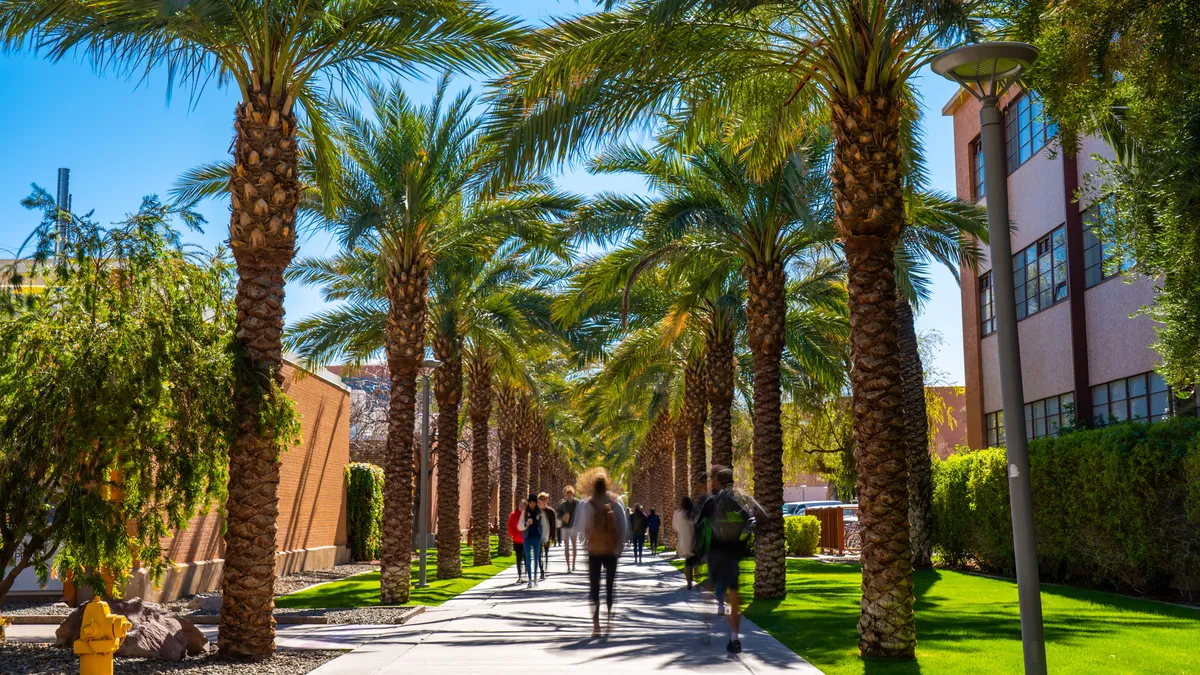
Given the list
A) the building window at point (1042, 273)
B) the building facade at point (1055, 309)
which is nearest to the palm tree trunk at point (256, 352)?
the building facade at point (1055, 309)

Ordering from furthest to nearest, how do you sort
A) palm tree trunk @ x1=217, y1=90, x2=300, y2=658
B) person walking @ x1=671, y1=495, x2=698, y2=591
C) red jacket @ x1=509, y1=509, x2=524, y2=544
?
red jacket @ x1=509, y1=509, x2=524, y2=544
person walking @ x1=671, y1=495, x2=698, y2=591
palm tree trunk @ x1=217, y1=90, x2=300, y2=658

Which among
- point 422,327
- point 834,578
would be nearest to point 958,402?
point 834,578

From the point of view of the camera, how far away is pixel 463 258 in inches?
875

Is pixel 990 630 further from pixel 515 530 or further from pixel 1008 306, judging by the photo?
pixel 515 530

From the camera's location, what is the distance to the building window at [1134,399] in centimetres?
2062

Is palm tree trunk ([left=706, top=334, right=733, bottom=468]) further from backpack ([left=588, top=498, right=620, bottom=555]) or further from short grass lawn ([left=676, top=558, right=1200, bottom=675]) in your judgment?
backpack ([left=588, top=498, right=620, bottom=555])

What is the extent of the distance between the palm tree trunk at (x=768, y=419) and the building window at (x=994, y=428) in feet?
41.8

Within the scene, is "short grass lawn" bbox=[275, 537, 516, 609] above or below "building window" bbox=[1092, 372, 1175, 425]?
below

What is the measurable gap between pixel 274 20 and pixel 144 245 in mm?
2739

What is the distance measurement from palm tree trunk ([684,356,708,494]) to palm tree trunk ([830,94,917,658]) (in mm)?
15212

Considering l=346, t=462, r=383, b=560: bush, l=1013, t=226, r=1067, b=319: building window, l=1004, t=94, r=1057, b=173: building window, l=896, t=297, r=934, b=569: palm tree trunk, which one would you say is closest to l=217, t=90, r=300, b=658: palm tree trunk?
l=896, t=297, r=934, b=569: palm tree trunk

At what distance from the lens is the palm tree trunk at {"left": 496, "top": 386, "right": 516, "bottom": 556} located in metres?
35.3

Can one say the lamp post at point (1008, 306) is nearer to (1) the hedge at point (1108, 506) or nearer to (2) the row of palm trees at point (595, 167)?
(2) the row of palm trees at point (595, 167)

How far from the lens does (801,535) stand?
34.6m
